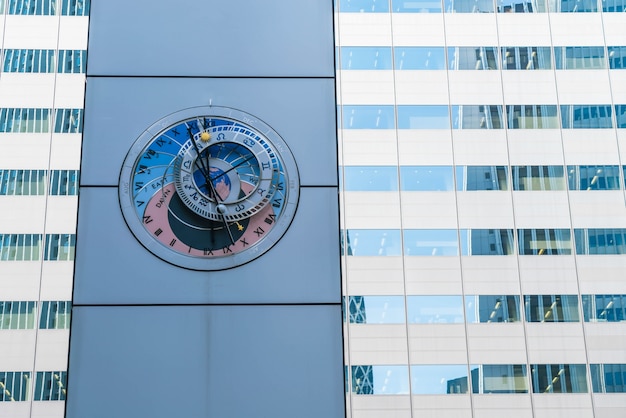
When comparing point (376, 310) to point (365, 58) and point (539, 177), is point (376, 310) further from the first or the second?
point (365, 58)

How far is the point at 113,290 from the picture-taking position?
11.8 ft

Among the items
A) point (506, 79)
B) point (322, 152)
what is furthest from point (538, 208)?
point (322, 152)

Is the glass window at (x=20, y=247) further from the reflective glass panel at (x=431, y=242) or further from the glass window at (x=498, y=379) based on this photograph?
the glass window at (x=498, y=379)

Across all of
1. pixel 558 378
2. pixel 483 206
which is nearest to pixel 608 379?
pixel 558 378

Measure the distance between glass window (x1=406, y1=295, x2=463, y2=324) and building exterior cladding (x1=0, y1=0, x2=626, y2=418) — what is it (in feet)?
0.15

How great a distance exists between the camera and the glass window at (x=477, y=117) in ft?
68.4

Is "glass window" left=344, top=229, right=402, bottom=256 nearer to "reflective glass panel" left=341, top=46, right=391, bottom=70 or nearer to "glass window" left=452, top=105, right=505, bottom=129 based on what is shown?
"glass window" left=452, top=105, right=505, bottom=129

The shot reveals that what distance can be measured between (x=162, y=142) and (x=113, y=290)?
68 centimetres

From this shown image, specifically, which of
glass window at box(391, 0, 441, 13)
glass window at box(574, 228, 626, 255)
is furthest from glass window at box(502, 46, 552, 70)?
glass window at box(574, 228, 626, 255)

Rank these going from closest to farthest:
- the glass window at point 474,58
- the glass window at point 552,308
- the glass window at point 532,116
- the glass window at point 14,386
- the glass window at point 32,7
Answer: the glass window at point 14,386 → the glass window at point 552,308 → the glass window at point 532,116 → the glass window at point 474,58 → the glass window at point 32,7

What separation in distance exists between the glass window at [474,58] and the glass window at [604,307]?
20.1 ft

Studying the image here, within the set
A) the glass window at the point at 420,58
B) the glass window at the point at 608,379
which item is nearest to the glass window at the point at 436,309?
the glass window at the point at 608,379

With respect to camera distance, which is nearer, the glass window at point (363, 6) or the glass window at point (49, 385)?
the glass window at point (49, 385)

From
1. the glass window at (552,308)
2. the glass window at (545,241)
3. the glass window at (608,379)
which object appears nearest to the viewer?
the glass window at (608,379)
